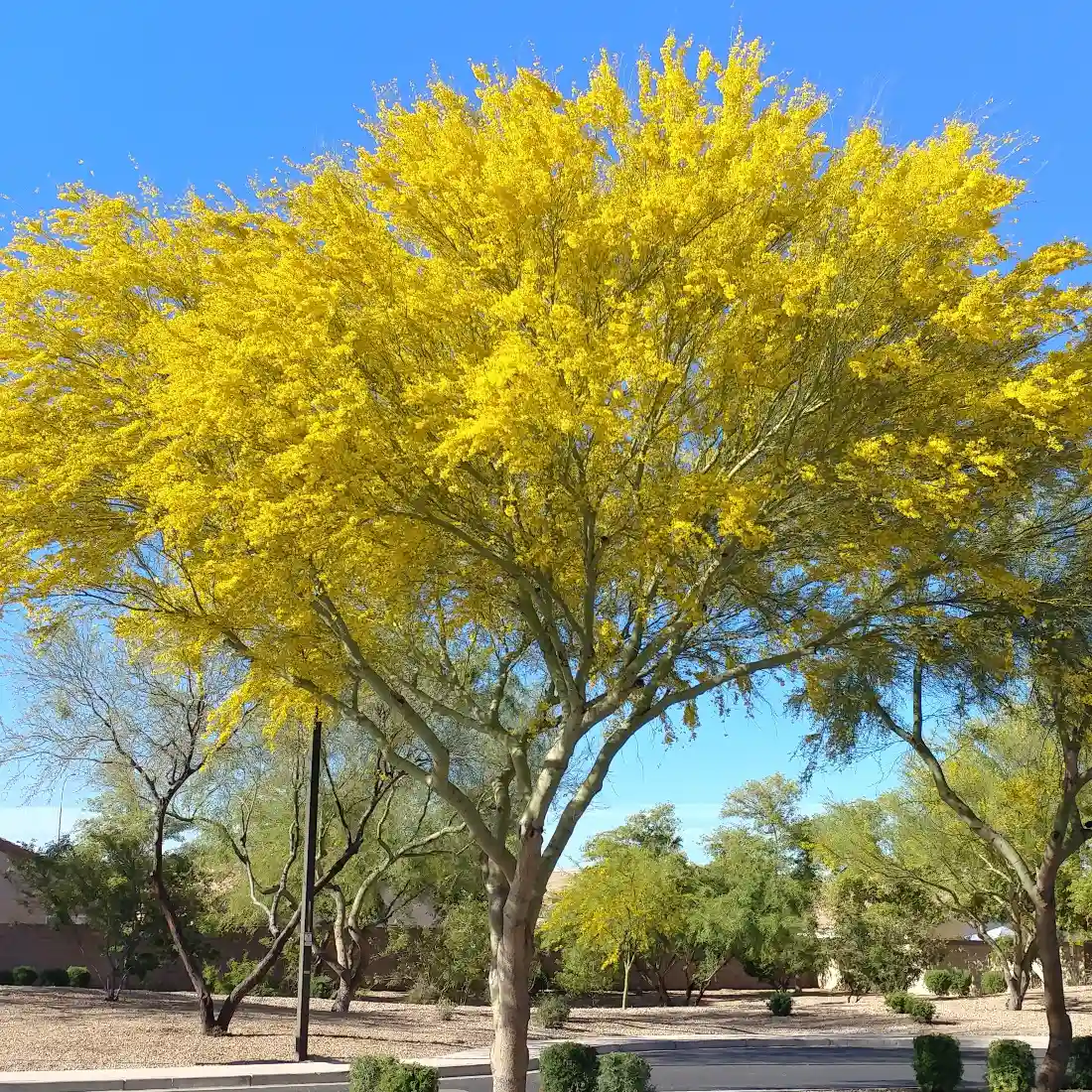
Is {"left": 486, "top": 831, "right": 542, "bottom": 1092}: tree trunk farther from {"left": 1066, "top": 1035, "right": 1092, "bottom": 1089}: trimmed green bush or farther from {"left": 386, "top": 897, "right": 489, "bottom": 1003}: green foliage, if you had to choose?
{"left": 386, "top": 897, "right": 489, "bottom": 1003}: green foliage

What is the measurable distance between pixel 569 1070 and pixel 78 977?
83.3 feet

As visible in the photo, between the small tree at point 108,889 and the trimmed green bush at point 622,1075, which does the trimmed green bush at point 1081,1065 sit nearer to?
the trimmed green bush at point 622,1075

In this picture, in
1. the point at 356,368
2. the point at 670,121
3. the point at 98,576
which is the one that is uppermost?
the point at 670,121

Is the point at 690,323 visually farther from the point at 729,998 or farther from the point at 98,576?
the point at 729,998

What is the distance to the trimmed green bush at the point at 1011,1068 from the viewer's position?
13602 millimetres

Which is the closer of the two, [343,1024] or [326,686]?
[326,686]

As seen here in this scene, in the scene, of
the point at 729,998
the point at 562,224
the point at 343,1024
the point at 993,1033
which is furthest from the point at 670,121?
the point at 729,998

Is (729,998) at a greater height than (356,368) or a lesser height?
lesser

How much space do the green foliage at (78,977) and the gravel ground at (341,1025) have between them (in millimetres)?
5677

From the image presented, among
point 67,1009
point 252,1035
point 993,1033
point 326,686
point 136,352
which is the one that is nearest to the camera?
point 136,352

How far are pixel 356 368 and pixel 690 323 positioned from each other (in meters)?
2.73

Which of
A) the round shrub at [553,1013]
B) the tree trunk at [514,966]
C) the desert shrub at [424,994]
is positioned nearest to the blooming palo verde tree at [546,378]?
the tree trunk at [514,966]

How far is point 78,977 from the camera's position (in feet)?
110

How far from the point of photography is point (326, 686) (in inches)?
472
